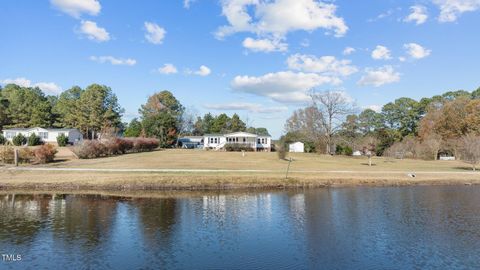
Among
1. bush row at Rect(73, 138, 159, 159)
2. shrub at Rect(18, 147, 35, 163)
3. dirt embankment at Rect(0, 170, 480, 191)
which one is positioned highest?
bush row at Rect(73, 138, 159, 159)

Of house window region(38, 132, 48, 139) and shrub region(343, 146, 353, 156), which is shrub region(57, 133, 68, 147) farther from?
shrub region(343, 146, 353, 156)

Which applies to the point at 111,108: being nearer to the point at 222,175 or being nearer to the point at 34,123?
the point at 34,123

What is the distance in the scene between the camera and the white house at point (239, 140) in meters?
81.9

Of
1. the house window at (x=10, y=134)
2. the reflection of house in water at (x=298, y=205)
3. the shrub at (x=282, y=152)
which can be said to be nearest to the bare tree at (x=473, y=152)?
the shrub at (x=282, y=152)

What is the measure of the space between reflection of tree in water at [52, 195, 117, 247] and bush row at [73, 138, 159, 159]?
24164 mm

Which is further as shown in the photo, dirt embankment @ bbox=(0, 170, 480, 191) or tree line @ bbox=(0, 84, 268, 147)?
tree line @ bbox=(0, 84, 268, 147)

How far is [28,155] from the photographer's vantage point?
47.8 m

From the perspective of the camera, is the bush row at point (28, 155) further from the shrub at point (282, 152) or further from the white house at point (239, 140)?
the white house at point (239, 140)

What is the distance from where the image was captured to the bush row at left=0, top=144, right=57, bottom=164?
46531 millimetres

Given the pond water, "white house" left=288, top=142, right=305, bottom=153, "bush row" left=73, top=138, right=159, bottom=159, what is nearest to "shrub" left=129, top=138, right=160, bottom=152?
"bush row" left=73, top=138, right=159, bottom=159

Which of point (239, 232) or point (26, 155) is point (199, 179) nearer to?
point (239, 232)

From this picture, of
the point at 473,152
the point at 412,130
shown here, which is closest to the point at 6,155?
the point at 473,152

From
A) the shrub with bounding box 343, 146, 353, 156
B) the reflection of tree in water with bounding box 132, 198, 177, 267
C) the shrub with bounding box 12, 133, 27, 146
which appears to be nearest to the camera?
the reflection of tree in water with bounding box 132, 198, 177, 267

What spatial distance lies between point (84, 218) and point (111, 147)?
39.4 meters
